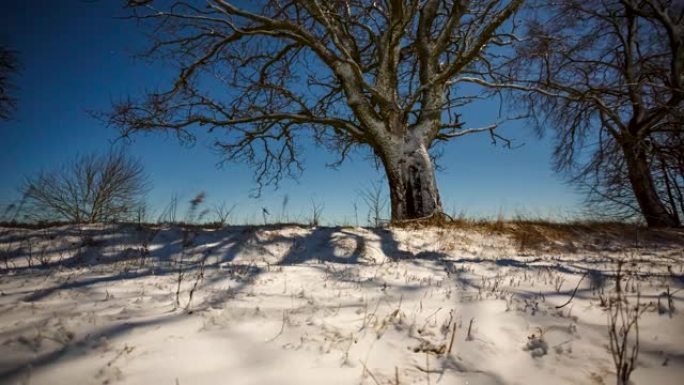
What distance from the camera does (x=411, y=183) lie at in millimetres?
6219

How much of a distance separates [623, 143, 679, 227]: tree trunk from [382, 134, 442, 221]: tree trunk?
6016mm

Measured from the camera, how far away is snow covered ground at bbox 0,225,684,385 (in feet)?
4.52

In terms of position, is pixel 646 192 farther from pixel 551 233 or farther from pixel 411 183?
pixel 411 183

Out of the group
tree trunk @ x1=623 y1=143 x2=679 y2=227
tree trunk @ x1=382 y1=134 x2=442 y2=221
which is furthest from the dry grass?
tree trunk @ x1=623 y1=143 x2=679 y2=227

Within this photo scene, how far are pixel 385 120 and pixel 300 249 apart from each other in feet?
11.6

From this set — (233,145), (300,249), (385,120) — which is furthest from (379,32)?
(300,249)

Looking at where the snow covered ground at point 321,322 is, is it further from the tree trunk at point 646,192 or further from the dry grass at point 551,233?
the tree trunk at point 646,192

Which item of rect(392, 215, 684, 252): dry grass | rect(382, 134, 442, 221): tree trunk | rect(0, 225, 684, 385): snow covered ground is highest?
rect(382, 134, 442, 221): tree trunk

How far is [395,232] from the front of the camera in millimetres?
5184

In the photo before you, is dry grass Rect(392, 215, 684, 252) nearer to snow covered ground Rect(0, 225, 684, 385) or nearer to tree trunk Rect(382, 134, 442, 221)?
tree trunk Rect(382, 134, 442, 221)

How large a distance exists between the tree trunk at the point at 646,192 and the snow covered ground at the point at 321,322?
6.11 metres

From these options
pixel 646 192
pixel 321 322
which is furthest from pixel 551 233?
pixel 321 322

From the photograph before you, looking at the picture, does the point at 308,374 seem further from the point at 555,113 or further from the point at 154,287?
the point at 555,113

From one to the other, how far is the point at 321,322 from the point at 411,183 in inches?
185
